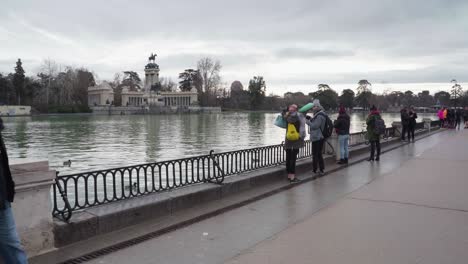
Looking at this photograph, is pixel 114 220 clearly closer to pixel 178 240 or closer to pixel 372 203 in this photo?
pixel 178 240

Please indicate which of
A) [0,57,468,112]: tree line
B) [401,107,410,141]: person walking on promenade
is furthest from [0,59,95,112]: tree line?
[401,107,410,141]: person walking on promenade

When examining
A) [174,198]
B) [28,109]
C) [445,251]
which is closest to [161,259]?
[174,198]

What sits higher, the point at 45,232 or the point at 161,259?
the point at 45,232

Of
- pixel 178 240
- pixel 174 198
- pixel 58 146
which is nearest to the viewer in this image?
pixel 178 240

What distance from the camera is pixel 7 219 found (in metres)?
3.29

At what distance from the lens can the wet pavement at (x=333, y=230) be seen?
15.0ft

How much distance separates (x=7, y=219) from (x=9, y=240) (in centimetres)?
21

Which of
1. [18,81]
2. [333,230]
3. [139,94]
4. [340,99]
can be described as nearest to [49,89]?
[18,81]

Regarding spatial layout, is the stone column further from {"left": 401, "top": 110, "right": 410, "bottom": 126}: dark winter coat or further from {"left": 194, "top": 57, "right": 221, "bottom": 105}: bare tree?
{"left": 194, "top": 57, "right": 221, "bottom": 105}: bare tree

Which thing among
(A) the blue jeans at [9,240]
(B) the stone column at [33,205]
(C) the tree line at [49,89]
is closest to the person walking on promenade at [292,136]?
(B) the stone column at [33,205]

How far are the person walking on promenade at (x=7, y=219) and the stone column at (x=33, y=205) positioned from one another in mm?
976

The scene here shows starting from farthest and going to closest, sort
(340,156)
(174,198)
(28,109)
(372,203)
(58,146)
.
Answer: (28,109) < (58,146) < (340,156) < (372,203) < (174,198)

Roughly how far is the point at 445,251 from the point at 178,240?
11.3ft

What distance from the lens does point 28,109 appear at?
84.8 meters
